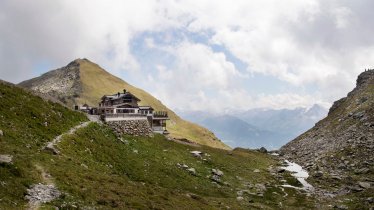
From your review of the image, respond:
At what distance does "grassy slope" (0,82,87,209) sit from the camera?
36.6 meters

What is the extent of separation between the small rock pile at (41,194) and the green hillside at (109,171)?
58cm

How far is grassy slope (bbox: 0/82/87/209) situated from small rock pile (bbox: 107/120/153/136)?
23.2 ft

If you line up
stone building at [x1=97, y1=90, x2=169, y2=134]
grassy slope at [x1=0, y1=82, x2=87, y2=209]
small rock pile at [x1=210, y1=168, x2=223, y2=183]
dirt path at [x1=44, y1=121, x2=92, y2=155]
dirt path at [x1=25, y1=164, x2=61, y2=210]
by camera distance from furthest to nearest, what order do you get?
stone building at [x1=97, y1=90, x2=169, y2=134] < small rock pile at [x1=210, y1=168, x2=223, y2=183] < dirt path at [x1=44, y1=121, x2=92, y2=155] < grassy slope at [x1=0, y1=82, x2=87, y2=209] < dirt path at [x1=25, y1=164, x2=61, y2=210]

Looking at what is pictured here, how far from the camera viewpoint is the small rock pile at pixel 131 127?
82.9 metres

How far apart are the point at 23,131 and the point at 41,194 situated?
18.7m

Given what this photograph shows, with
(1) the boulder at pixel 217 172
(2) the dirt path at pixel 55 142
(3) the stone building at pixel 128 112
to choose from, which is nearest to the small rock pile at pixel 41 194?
(2) the dirt path at pixel 55 142

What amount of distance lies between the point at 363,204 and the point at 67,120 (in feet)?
178

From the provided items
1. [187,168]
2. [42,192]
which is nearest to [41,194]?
[42,192]

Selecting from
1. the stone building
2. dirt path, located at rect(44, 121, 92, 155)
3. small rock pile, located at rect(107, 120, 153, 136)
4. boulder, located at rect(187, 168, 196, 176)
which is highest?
the stone building

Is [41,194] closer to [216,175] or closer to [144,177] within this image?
[144,177]

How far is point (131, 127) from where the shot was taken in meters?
86.4

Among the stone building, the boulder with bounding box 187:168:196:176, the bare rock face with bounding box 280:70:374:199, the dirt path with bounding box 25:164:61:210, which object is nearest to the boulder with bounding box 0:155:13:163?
the dirt path with bounding box 25:164:61:210

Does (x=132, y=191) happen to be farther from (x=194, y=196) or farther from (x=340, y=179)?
(x=340, y=179)

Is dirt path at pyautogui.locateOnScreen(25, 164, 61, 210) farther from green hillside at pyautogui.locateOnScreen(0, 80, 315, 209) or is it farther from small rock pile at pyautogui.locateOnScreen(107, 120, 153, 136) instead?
small rock pile at pyautogui.locateOnScreen(107, 120, 153, 136)
